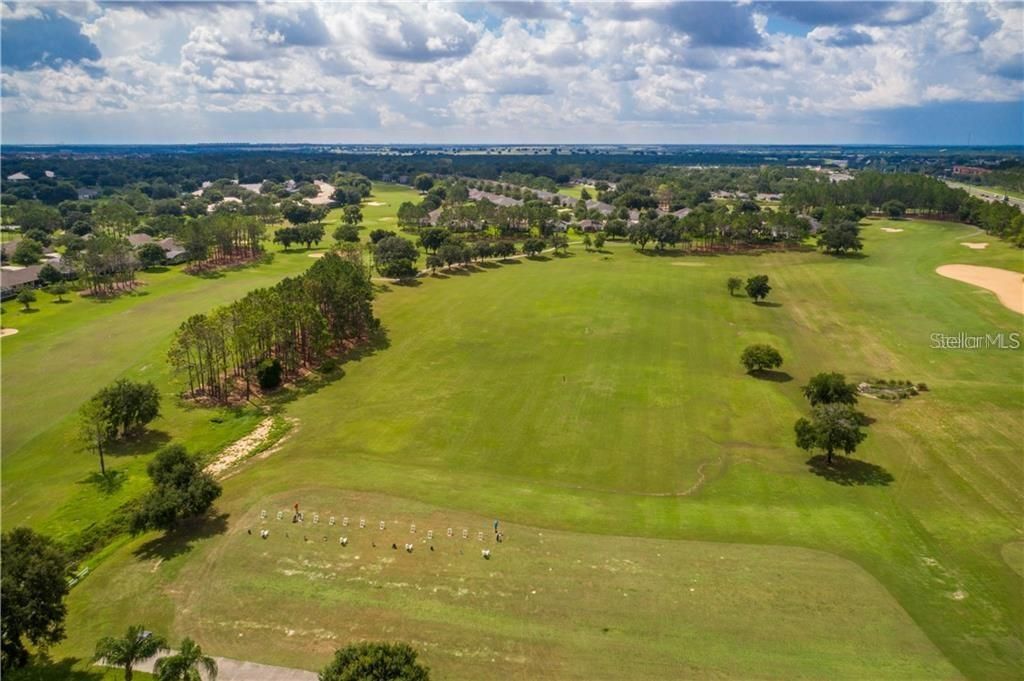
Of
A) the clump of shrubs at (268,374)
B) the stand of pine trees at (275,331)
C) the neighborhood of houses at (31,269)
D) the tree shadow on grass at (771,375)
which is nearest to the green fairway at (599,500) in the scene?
the tree shadow on grass at (771,375)

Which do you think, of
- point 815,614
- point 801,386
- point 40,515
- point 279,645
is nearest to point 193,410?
point 40,515

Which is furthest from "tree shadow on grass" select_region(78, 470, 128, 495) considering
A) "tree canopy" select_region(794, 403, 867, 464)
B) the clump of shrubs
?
"tree canopy" select_region(794, 403, 867, 464)

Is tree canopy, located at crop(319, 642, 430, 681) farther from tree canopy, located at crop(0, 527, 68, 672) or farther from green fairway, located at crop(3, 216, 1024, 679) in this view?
tree canopy, located at crop(0, 527, 68, 672)

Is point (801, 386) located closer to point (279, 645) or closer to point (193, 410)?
point (279, 645)

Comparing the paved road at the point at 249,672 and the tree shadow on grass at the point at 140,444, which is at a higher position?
the tree shadow on grass at the point at 140,444
